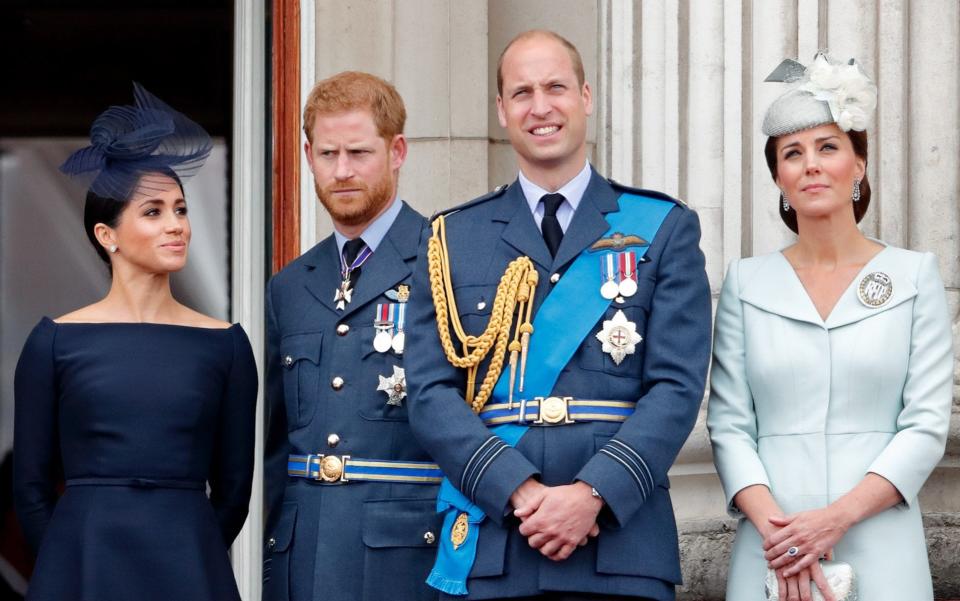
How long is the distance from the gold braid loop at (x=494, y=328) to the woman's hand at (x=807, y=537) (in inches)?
25.1

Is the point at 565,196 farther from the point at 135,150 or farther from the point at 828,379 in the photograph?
the point at 135,150

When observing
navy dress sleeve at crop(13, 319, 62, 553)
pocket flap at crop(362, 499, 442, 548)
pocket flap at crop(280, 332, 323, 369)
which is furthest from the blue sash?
navy dress sleeve at crop(13, 319, 62, 553)

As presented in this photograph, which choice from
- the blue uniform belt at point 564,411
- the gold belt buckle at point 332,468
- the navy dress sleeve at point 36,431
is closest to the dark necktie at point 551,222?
the blue uniform belt at point 564,411

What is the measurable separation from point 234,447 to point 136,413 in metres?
0.28

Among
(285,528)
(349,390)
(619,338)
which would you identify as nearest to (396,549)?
(285,528)

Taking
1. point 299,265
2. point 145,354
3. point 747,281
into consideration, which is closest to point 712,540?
point 747,281

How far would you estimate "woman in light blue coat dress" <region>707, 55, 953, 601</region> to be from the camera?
12.8ft

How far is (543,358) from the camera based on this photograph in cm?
391

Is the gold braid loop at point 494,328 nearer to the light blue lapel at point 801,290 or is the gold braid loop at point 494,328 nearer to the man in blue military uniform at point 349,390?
the man in blue military uniform at point 349,390

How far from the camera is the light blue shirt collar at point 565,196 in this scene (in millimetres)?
4094

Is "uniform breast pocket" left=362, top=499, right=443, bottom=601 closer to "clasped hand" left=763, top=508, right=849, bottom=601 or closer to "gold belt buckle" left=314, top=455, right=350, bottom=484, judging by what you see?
"gold belt buckle" left=314, top=455, right=350, bottom=484

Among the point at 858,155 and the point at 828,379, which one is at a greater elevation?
the point at 858,155

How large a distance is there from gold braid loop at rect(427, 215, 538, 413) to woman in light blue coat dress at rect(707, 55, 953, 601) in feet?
1.64

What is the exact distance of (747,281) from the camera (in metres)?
4.22
